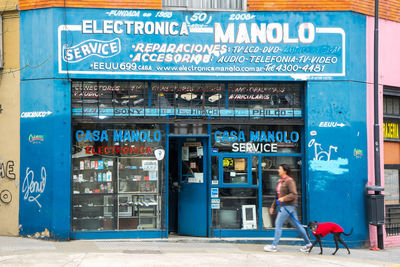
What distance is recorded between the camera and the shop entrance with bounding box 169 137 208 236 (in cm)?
1246

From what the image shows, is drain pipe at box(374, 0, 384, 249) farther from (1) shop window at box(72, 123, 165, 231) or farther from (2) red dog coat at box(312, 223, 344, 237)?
(1) shop window at box(72, 123, 165, 231)

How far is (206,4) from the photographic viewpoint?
41.4ft

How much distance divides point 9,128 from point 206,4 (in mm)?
5379

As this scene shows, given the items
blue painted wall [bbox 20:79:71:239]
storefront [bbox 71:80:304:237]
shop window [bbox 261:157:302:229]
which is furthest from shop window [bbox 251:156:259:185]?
blue painted wall [bbox 20:79:71:239]

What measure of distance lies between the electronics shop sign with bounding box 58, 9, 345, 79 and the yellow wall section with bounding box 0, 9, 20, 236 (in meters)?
1.22

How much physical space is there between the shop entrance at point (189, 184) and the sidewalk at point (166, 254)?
52cm

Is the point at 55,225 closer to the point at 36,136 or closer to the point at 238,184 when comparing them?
the point at 36,136

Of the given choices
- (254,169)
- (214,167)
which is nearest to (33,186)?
(214,167)

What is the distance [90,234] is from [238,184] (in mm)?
3548

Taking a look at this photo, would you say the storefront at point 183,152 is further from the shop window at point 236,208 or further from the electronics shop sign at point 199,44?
the electronics shop sign at point 199,44

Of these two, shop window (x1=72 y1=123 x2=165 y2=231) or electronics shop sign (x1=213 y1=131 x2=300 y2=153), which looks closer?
shop window (x1=72 y1=123 x2=165 y2=231)

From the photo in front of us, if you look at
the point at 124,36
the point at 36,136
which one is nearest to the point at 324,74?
the point at 124,36

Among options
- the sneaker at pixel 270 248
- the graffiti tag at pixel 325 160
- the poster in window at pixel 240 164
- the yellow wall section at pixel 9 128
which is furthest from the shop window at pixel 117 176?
the graffiti tag at pixel 325 160

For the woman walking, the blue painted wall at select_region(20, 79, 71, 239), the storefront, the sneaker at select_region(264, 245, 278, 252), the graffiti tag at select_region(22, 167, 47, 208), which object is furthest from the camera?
the storefront
